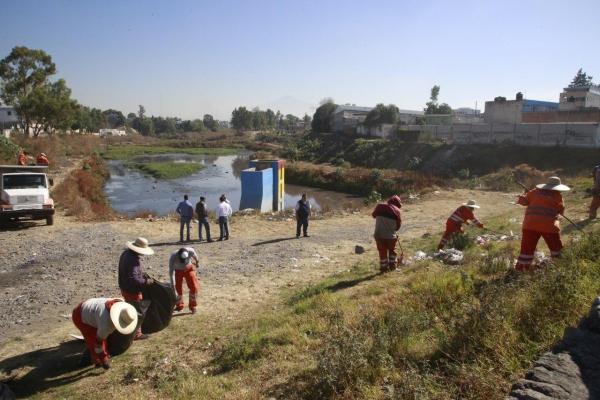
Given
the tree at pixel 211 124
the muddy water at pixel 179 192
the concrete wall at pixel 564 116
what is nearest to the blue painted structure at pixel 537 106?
the concrete wall at pixel 564 116

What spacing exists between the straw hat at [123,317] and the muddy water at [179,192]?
18.6m

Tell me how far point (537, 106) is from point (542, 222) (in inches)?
2037

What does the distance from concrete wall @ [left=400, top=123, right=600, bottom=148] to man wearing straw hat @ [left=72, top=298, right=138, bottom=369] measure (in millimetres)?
33290

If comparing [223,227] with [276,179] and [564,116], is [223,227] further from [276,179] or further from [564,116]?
[564,116]

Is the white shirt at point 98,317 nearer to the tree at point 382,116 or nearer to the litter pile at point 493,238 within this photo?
the litter pile at point 493,238

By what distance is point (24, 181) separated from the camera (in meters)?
16.0

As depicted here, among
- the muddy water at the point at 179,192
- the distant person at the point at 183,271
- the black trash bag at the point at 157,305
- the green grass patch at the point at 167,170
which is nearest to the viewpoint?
the black trash bag at the point at 157,305

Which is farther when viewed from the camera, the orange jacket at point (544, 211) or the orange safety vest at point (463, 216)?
the orange safety vest at point (463, 216)

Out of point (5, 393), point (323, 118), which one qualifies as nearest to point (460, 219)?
point (5, 393)

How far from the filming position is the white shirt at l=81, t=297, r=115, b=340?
5605 mm

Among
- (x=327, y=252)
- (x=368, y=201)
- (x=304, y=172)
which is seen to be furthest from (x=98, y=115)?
(x=327, y=252)

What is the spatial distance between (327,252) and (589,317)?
9760 mm

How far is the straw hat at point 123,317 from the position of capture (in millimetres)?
5620

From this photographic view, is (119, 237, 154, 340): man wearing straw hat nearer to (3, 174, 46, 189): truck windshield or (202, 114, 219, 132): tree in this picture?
(3, 174, 46, 189): truck windshield
